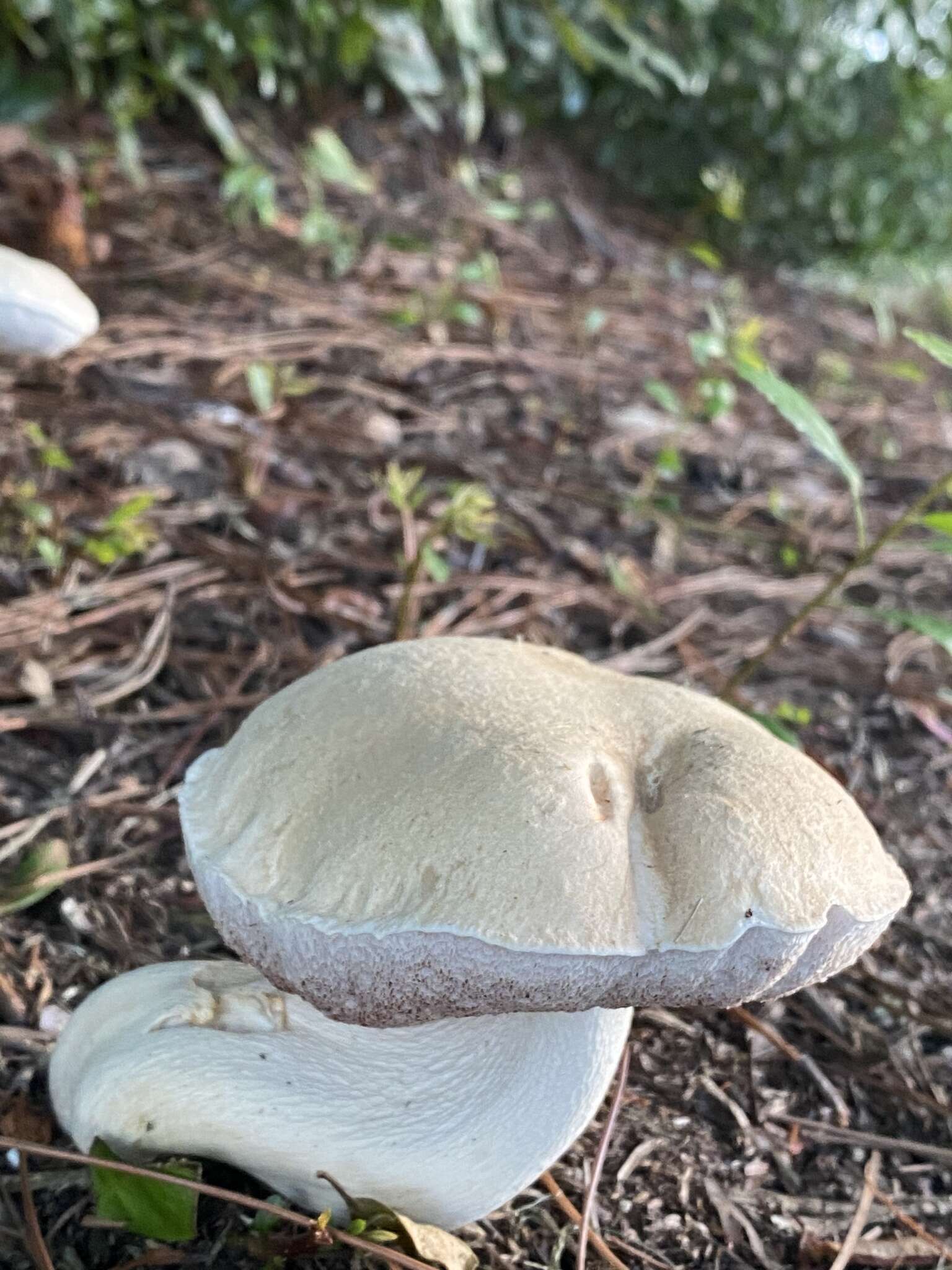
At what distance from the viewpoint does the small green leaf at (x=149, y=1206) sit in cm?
102

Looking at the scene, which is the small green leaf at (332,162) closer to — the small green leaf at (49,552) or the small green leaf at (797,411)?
the small green leaf at (49,552)

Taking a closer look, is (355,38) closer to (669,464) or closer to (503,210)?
(503,210)

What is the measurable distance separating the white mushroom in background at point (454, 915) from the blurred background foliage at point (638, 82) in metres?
2.48

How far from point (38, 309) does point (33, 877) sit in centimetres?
87

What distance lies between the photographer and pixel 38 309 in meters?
1.63

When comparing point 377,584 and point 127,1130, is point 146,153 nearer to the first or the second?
point 377,584

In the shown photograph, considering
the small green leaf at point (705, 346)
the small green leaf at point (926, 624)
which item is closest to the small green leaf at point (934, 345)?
the small green leaf at point (926, 624)

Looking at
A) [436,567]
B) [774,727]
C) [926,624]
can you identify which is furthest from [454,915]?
[436,567]

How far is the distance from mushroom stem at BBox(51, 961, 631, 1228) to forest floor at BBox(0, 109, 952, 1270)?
4.0 inches

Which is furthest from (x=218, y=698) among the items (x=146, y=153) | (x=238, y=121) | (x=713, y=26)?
(x=713, y=26)

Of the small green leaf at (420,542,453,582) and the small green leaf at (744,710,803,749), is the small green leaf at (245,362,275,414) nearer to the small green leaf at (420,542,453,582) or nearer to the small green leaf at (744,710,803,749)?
the small green leaf at (420,542,453,582)

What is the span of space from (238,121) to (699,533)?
2338 millimetres

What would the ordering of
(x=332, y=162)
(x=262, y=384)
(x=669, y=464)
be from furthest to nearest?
(x=332, y=162) < (x=669, y=464) < (x=262, y=384)

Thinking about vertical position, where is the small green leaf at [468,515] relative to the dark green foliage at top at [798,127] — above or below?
below
